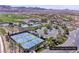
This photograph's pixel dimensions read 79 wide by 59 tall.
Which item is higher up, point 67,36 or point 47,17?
point 47,17

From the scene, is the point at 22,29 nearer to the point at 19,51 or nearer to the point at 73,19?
the point at 19,51

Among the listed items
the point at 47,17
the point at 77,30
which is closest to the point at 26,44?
the point at 47,17
